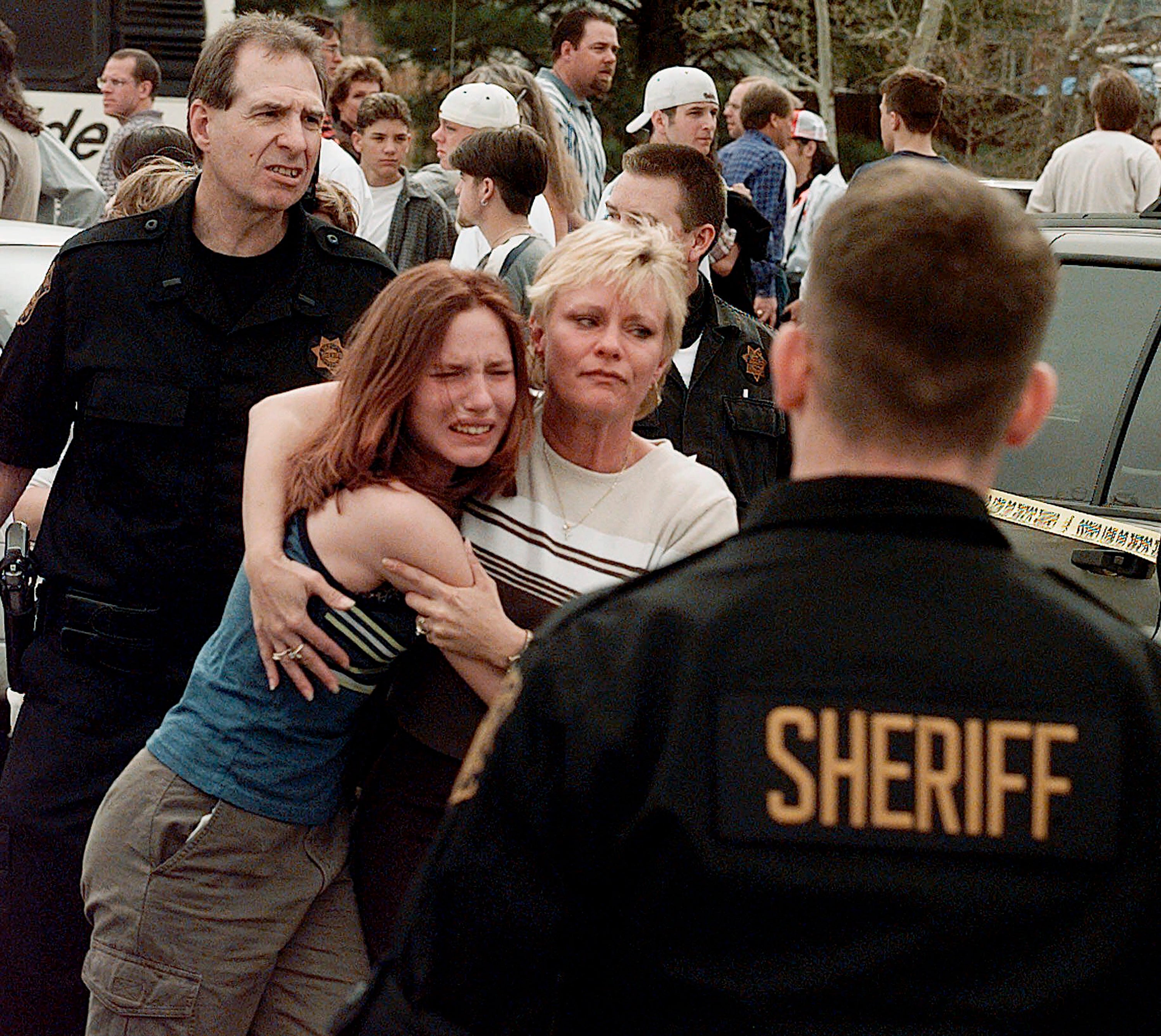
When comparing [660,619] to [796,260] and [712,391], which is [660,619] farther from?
[796,260]

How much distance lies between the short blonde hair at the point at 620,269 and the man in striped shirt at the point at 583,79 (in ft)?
15.2

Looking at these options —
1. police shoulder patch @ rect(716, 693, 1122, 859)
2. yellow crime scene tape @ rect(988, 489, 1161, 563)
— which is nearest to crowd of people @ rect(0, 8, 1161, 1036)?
police shoulder patch @ rect(716, 693, 1122, 859)

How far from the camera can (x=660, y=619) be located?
1468 millimetres

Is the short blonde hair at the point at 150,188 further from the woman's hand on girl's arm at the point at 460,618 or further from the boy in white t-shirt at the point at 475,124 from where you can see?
the woman's hand on girl's arm at the point at 460,618

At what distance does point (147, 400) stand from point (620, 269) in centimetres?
106

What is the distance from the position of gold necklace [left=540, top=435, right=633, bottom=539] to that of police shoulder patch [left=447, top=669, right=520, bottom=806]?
114 cm

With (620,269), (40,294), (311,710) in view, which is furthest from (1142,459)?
(40,294)

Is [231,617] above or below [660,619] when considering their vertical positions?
below

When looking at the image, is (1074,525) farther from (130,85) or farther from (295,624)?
(130,85)

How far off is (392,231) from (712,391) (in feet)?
10.9

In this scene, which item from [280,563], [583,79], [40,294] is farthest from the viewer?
[583,79]

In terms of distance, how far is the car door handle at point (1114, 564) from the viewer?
165 inches

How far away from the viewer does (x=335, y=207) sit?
→ 502 centimetres

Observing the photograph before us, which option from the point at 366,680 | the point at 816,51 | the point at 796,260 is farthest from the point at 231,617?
the point at 816,51
